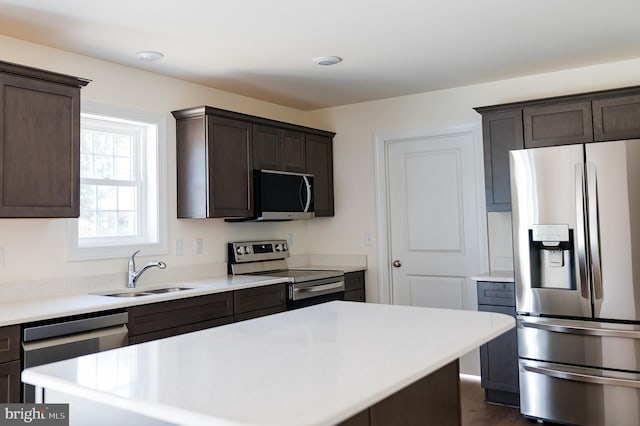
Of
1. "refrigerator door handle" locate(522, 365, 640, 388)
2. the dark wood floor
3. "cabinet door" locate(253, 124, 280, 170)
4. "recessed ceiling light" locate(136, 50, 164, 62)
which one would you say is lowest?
the dark wood floor

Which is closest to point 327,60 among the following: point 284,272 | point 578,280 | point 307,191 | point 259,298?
point 307,191

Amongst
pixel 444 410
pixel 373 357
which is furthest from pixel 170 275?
pixel 373 357

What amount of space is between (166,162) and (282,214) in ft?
3.28

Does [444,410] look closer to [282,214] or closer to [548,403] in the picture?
[548,403]

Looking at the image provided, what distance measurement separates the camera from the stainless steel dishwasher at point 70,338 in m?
2.51

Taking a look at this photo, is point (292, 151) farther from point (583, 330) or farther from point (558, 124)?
point (583, 330)

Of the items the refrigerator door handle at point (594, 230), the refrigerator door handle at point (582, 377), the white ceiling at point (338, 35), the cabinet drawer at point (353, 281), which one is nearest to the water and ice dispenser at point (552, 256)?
the refrigerator door handle at point (594, 230)

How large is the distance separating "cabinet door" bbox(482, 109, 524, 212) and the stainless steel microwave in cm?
149

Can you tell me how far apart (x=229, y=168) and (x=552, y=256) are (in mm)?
2253

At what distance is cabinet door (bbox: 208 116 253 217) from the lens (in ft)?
12.7

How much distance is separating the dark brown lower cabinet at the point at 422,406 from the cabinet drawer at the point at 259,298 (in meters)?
1.73

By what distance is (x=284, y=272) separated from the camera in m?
4.61

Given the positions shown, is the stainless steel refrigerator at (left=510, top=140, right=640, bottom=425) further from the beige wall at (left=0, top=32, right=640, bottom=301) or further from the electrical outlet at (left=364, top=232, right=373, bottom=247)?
the electrical outlet at (left=364, top=232, right=373, bottom=247)

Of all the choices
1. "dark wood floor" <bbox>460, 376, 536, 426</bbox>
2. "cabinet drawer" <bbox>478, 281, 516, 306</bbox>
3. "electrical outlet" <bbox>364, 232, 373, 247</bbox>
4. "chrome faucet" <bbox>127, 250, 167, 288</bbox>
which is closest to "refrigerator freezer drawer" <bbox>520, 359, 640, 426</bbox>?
"dark wood floor" <bbox>460, 376, 536, 426</bbox>
